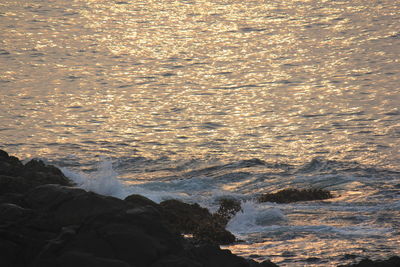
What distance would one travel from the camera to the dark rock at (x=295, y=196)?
18.1 m

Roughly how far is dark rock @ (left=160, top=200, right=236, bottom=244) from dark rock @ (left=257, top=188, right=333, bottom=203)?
2263 mm

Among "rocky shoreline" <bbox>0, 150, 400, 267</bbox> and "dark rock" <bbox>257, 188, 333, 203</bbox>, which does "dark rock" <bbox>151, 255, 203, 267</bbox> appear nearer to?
"rocky shoreline" <bbox>0, 150, 400, 267</bbox>

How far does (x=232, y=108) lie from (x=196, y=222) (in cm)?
1448

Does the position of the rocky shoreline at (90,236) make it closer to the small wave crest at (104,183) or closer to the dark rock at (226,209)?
the dark rock at (226,209)

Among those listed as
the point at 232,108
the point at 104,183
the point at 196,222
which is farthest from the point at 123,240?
the point at 232,108

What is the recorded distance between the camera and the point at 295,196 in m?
18.2

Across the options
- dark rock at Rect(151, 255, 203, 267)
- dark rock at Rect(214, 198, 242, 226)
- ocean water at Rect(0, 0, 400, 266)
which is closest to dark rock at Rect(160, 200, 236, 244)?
dark rock at Rect(214, 198, 242, 226)

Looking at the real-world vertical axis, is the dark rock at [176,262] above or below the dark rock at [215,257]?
above

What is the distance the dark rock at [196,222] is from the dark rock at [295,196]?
2.26 metres

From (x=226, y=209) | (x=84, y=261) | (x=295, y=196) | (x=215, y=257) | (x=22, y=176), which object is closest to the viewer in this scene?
(x=84, y=261)

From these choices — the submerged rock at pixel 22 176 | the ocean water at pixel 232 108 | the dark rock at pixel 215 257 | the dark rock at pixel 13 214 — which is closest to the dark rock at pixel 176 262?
the dark rock at pixel 215 257

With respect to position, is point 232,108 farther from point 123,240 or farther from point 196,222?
point 123,240

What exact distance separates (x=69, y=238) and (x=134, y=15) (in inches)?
1625

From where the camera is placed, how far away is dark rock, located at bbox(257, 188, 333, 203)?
18062 millimetres
